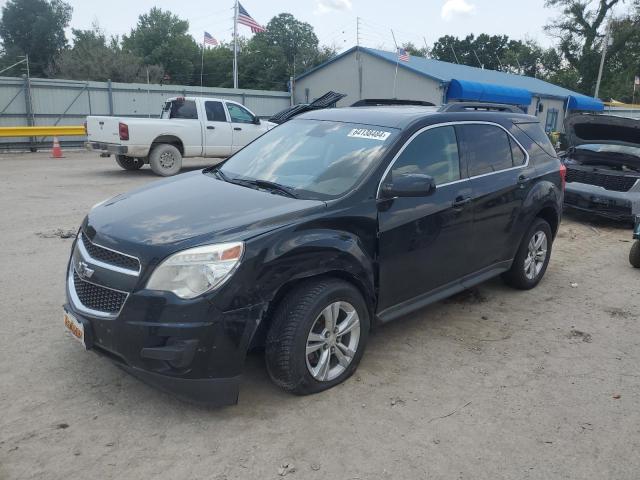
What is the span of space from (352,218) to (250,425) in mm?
1431

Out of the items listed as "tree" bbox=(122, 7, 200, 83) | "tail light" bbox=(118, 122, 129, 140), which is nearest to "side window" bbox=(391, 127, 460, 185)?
"tail light" bbox=(118, 122, 129, 140)

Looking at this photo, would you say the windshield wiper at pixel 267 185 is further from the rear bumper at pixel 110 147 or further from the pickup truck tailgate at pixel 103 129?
the pickup truck tailgate at pixel 103 129

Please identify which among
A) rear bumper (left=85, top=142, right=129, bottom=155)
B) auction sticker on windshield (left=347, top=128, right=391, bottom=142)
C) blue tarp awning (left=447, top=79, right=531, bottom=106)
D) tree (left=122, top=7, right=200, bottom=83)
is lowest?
rear bumper (left=85, top=142, right=129, bottom=155)

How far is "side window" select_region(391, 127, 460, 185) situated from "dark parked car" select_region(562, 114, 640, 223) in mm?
5376

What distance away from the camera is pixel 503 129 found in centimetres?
499

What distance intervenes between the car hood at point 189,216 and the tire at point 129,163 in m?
10.3

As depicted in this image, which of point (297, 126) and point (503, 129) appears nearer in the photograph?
point (297, 126)

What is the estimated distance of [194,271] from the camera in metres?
2.90

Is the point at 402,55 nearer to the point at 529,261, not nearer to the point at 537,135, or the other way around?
the point at 537,135

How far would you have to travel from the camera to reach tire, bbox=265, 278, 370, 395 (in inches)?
124

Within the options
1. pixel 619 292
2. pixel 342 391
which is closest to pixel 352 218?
pixel 342 391

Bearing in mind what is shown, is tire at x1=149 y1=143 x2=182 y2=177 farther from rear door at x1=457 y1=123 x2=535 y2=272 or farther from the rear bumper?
rear door at x1=457 y1=123 x2=535 y2=272

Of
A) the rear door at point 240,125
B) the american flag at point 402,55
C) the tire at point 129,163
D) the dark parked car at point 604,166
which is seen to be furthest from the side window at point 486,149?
the american flag at point 402,55

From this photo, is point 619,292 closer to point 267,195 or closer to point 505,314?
point 505,314
